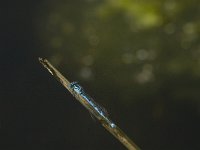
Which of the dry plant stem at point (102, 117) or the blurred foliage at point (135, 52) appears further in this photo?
the blurred foliage at point (135, 52)

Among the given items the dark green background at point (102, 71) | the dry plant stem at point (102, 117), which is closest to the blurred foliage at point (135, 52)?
the dark green background at point (102, 71)

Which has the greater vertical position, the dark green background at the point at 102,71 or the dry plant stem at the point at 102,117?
the dark green background at the point at 102,71

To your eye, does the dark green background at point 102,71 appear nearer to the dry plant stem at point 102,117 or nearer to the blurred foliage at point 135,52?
the blurred foliage at point 135,52

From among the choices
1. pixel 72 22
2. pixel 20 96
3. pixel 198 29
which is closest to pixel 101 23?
pixel 72 22

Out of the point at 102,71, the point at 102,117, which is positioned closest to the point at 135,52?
the point at 102,71

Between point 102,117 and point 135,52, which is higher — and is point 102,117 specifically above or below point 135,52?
below

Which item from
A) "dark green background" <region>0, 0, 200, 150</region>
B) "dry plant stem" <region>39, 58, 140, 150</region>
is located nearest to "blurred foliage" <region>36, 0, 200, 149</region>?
"dark green background" <region>0, 0, 200, 150</region>

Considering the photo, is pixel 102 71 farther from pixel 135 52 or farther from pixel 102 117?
pixel 102 117
